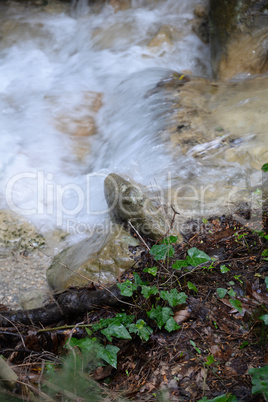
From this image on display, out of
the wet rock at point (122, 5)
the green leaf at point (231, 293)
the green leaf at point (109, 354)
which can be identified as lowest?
the green leaf at point (109, 354)

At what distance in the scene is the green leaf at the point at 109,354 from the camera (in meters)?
2.29

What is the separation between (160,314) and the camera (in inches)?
99.7

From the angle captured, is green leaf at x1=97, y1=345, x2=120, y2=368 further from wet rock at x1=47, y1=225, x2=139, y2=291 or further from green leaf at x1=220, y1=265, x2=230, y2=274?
green leaf at x1=220, y1=265, x2=230, y2=274

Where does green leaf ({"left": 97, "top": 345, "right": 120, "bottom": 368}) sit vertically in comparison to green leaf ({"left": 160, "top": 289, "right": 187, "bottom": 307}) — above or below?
below

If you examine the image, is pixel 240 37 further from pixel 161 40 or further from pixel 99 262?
pixel 99 262

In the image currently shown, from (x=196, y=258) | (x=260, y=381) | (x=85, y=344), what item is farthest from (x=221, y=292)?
(x=85, y=344)

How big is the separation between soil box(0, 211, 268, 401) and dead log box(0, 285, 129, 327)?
0.05 m

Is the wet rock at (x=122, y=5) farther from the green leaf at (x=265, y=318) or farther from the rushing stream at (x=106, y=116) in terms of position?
the green leaf at (x=265, y=318)

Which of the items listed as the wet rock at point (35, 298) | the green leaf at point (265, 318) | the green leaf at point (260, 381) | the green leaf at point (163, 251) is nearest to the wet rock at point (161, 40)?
the wet rock at point (35, 298)

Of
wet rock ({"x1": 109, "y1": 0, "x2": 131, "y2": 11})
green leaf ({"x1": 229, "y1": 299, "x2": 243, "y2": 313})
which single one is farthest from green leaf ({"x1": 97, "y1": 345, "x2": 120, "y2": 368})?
wet rock ({"x1": 109, "y1": 0, "x2": 131, "y2": 11})

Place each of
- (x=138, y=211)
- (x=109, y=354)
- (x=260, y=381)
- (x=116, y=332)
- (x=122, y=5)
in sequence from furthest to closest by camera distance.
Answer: (x=122, y=5) → (x=138, y=211) → (x=116, y=332) → (x=109, y=354) → (x=260, y=381)

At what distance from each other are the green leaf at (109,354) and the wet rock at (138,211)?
1000mm

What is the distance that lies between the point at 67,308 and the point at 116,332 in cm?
59

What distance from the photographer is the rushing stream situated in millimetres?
4301
